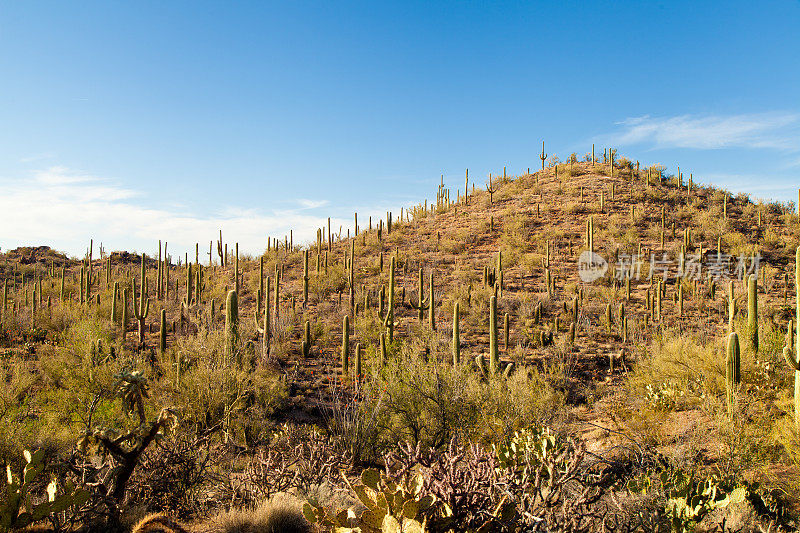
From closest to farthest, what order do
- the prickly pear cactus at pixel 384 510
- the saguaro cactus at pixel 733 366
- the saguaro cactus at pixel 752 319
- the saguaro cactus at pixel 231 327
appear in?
the prickly pear cactus at pixel 384 510 → the saguaro cactus at pixel 733 366 → the saguaro cactus at pixel 752 319 → the saguaro cactus at pixel 231 327

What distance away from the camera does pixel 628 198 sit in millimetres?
32406

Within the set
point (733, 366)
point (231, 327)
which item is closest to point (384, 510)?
point (733, 366)

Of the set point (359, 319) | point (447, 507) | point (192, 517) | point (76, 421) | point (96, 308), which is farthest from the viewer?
point (96, 308)

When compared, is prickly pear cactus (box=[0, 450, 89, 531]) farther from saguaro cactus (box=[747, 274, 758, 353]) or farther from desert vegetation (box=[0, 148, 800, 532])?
saguaro cactus (box=[747, 274, 758, 353])

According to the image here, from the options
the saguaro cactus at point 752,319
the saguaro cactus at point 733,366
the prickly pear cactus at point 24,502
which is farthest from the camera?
the saguaro cactus at point 752,319

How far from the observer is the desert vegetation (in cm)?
383

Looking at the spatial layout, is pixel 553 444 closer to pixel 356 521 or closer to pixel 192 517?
pixel 356 521

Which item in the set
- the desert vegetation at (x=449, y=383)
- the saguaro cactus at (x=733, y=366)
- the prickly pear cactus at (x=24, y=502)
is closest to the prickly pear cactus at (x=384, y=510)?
the desert vegetation at (x=449, y=383)

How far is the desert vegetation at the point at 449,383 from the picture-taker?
12.6 feet

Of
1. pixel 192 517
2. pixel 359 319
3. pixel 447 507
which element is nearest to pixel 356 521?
pixel 447 507

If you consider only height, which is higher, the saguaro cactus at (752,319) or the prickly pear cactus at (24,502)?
the saguaro cactus at (752,319)

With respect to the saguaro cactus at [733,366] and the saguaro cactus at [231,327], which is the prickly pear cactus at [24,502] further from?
the saguaro cactus at [733,366]

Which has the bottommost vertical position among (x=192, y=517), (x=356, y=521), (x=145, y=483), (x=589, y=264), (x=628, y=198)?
(x=192, y=517)

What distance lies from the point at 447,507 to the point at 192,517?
11.7ft
